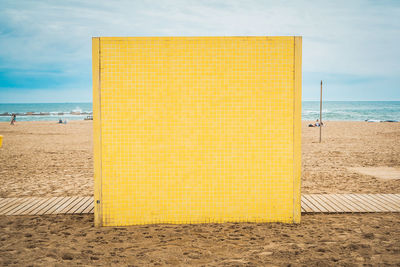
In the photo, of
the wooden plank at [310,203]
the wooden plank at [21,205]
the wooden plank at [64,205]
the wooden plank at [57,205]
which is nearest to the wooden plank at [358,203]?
the wooden plank at [310,203]

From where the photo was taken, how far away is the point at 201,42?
160 inches

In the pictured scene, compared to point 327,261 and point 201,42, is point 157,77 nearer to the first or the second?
point 201,42

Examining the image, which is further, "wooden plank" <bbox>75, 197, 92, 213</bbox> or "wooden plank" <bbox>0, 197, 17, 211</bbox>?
"wooden plank" <bbox>0, 197, 17, 211</bbox>

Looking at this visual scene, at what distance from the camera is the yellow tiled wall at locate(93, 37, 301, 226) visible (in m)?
4.05

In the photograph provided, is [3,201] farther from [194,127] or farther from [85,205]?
[194,127]

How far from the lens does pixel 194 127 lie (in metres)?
4.12

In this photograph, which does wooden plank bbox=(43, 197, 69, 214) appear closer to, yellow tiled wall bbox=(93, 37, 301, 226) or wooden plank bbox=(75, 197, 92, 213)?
wooden plank bbox=(75, 197, 92, 213)

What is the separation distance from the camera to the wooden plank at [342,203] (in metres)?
4.85

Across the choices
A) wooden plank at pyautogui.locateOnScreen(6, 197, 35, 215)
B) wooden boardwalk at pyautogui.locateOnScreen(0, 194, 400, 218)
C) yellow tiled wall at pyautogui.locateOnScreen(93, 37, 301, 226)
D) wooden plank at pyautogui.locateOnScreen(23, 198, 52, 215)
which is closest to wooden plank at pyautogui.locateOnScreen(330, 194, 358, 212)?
wooden boardwalk at pyautogui.locateOnScreen(0, 194, 400, 218)

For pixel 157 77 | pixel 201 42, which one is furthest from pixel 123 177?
pixel 201 42

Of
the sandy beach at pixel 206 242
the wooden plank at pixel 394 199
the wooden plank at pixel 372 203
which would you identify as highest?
the wooden plank at pixel 394 199

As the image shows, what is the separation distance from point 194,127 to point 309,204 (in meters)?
2.70

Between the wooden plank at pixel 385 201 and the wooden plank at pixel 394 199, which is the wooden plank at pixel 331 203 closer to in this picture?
the wooden plank at pixel 385 201

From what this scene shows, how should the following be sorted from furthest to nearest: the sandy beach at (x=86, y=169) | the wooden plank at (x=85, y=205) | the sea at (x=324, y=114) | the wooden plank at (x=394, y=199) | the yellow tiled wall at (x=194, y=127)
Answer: the sea at (x=324, y=114) < the sandy beach at (x=86, y=169) < the wooden plank at (x=394, y=199) < the wooden plank at (x=85, y=205) < the yellow tiled wall at (x=194, y=127)
